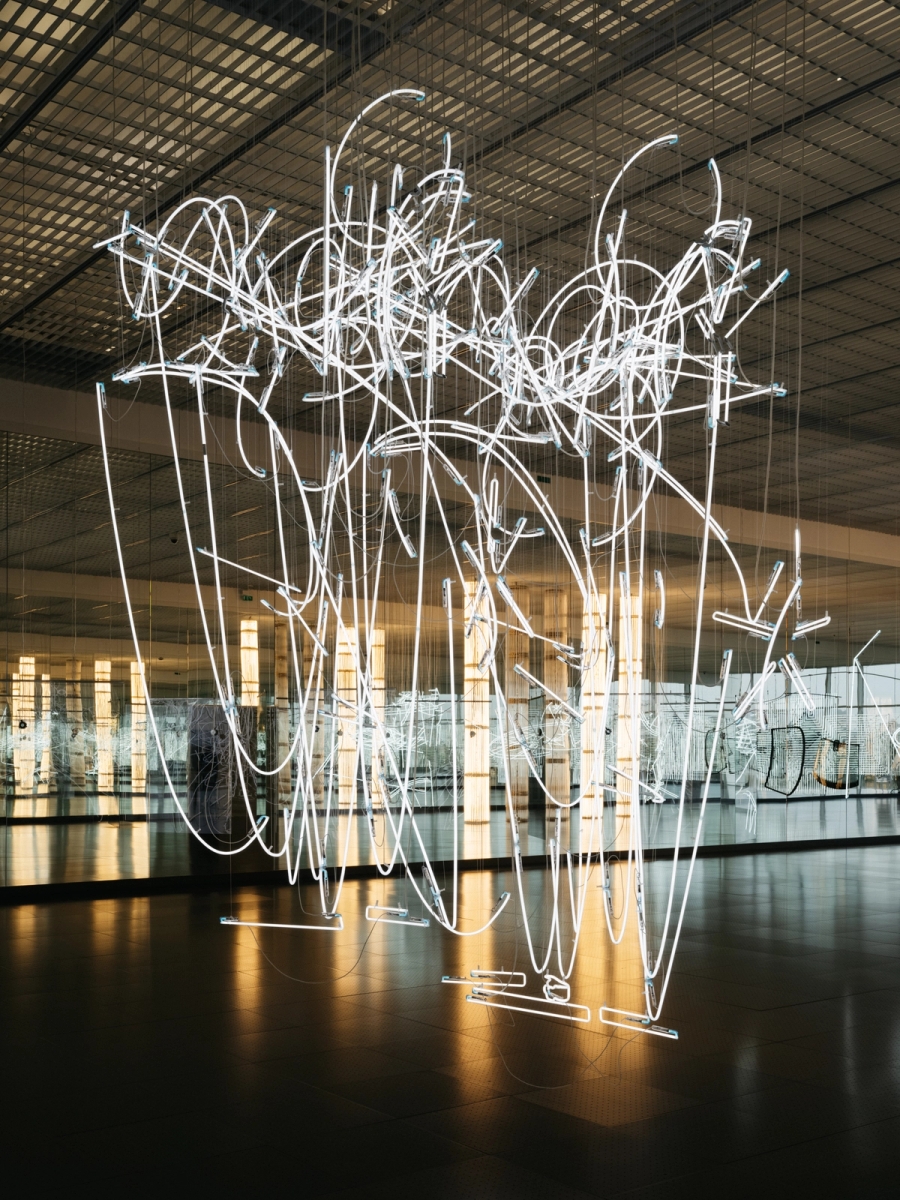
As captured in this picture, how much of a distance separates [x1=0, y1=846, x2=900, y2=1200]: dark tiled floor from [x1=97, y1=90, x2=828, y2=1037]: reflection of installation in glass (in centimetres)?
41

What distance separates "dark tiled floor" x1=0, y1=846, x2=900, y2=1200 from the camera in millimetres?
4293

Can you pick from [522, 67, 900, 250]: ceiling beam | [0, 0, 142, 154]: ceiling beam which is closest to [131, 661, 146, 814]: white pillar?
[0, 0, 142, 154]: ceiling beam

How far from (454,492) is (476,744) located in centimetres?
300

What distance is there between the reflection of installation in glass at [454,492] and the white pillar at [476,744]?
35 millimetres

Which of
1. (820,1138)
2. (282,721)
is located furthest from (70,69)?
(282,721)

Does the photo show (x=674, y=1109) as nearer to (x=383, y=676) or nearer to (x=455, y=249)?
(x=455, y=249)

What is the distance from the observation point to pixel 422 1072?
18.1 ft

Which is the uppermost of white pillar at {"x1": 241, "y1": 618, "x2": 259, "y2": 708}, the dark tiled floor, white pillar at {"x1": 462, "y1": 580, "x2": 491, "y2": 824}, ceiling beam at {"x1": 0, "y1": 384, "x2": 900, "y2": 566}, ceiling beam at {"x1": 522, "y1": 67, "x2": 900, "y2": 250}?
ceiling beam at {"x1": 522, "y1": 67, "x2": 900, "y2": 250}

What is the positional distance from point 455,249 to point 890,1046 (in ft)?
14.6

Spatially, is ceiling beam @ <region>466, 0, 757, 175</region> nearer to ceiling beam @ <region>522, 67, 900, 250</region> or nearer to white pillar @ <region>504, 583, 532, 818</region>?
ceiling beam @ <region>522, 67, 900, 250</region>

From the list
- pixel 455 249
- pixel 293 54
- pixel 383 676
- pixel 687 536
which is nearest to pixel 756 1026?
pixel 455 249

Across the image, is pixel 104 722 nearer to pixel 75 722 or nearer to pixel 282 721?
pixel 75 722

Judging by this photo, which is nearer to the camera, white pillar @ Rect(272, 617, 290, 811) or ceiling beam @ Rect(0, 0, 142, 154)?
ceiling beam @ Rect(0, 0, 142, 154)

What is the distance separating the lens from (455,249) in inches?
196
